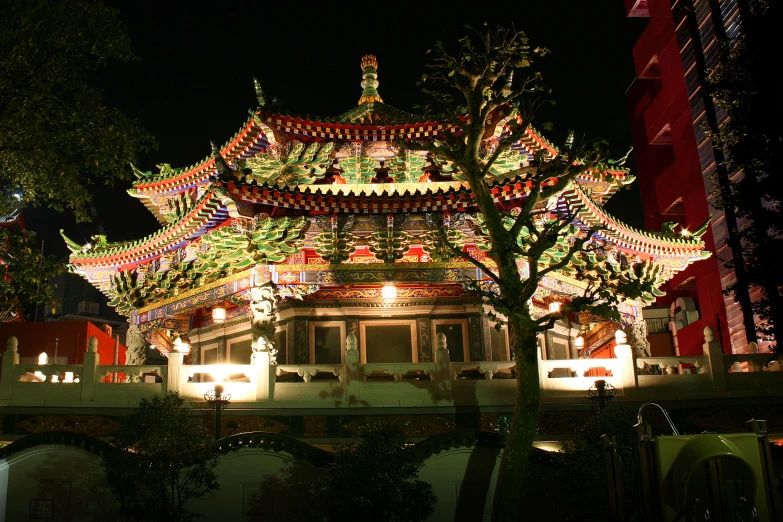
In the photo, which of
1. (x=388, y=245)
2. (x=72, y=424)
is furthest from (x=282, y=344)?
(x=72, y=424)

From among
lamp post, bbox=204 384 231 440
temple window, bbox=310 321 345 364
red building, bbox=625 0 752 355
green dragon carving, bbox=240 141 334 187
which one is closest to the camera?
lamp post, bbox=204 384 231 440

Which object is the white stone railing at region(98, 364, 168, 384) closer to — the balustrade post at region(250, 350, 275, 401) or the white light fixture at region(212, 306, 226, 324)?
the balustrade post at region(250, 350, 275, 401)

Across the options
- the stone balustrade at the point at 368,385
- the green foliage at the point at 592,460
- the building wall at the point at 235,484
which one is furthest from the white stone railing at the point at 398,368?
the green foliage at the point at 592,460

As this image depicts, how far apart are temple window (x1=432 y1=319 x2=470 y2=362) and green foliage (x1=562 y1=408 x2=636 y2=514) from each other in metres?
6.29

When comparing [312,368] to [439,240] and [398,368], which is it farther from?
[439,240]

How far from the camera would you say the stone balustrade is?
1515cm

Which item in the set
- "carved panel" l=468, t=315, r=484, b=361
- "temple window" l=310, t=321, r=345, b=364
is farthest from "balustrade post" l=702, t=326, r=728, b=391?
"temple window" l=310, t=321, r=345, b=364

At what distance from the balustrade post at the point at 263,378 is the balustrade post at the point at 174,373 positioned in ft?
4.51

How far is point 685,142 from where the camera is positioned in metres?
30.5

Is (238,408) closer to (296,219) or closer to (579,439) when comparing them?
(296,219)

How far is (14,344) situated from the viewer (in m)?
15.4

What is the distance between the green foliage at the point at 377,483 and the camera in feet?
38.1

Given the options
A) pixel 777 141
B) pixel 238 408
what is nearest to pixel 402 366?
pixel 238 408

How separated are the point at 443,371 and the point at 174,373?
4.97m
